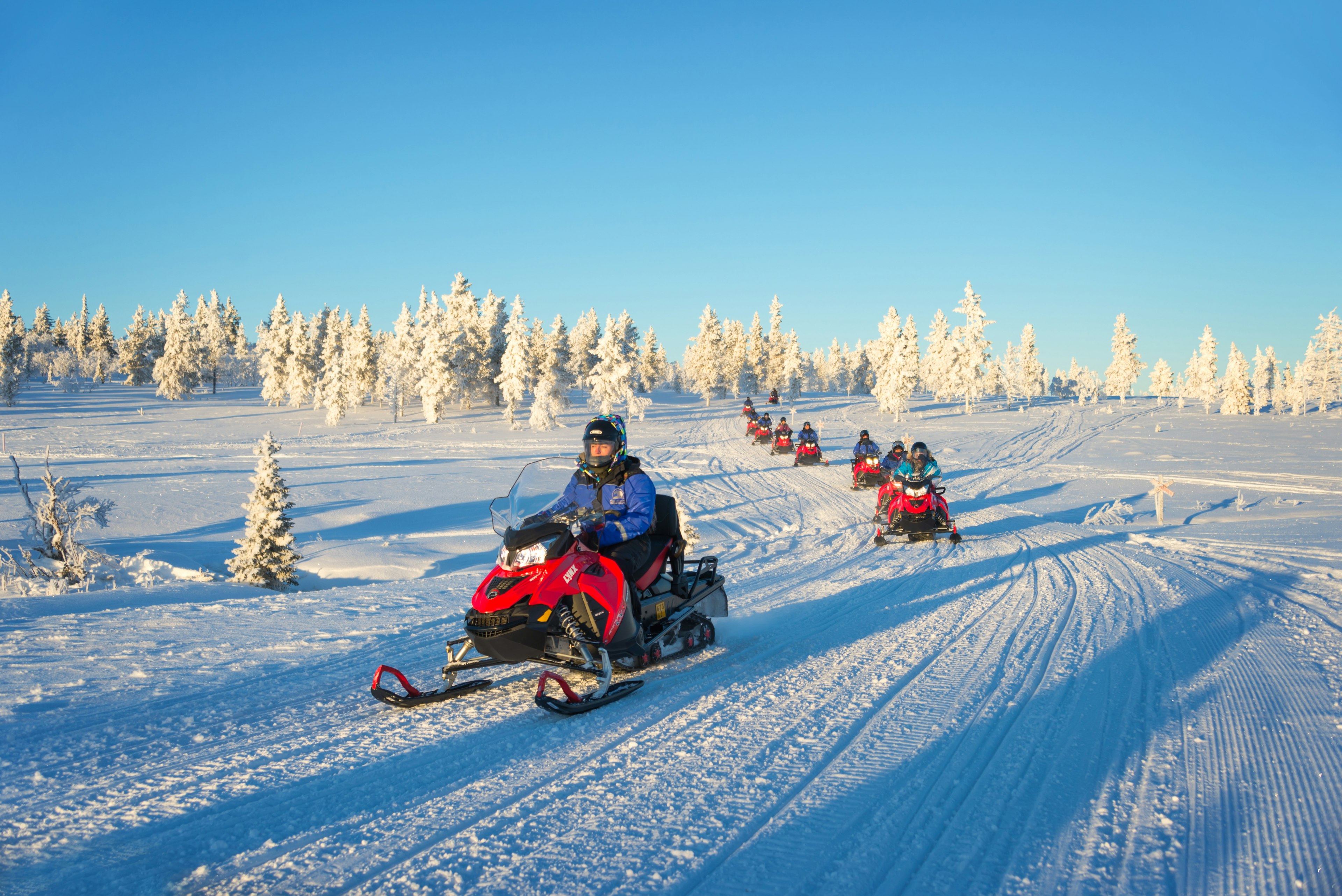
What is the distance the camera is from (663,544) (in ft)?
21.1

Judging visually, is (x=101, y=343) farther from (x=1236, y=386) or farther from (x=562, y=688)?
(x=1236, y=386)

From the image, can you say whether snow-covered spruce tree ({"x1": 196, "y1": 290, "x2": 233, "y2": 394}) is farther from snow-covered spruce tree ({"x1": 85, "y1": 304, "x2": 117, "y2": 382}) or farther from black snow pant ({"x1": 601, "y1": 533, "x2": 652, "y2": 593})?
black snow pant ({"x1": 601, "y1": 533, "x2": 652, "y2": 593})

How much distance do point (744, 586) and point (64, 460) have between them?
1289 inches

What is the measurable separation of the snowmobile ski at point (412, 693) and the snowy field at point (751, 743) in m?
0.09

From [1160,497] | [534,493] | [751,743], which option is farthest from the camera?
[1160,497]

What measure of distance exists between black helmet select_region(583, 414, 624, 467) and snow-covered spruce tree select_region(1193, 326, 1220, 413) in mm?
86730

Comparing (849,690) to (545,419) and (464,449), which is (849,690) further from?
(545,419)

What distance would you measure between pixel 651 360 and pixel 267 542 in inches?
3447

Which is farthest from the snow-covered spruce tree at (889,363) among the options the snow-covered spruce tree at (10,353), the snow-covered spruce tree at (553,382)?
the snow-covered spruce tree at (10,353)

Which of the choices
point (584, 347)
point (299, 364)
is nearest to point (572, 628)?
point (299, 364)

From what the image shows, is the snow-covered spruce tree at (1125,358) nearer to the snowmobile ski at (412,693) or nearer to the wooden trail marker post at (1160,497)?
the wooden trail marker post at (1160,497)

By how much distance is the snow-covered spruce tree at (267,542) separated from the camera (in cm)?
1403

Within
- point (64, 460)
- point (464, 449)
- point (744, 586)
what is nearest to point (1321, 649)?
point (744, 586)

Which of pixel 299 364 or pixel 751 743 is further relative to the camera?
pixel 299 364
